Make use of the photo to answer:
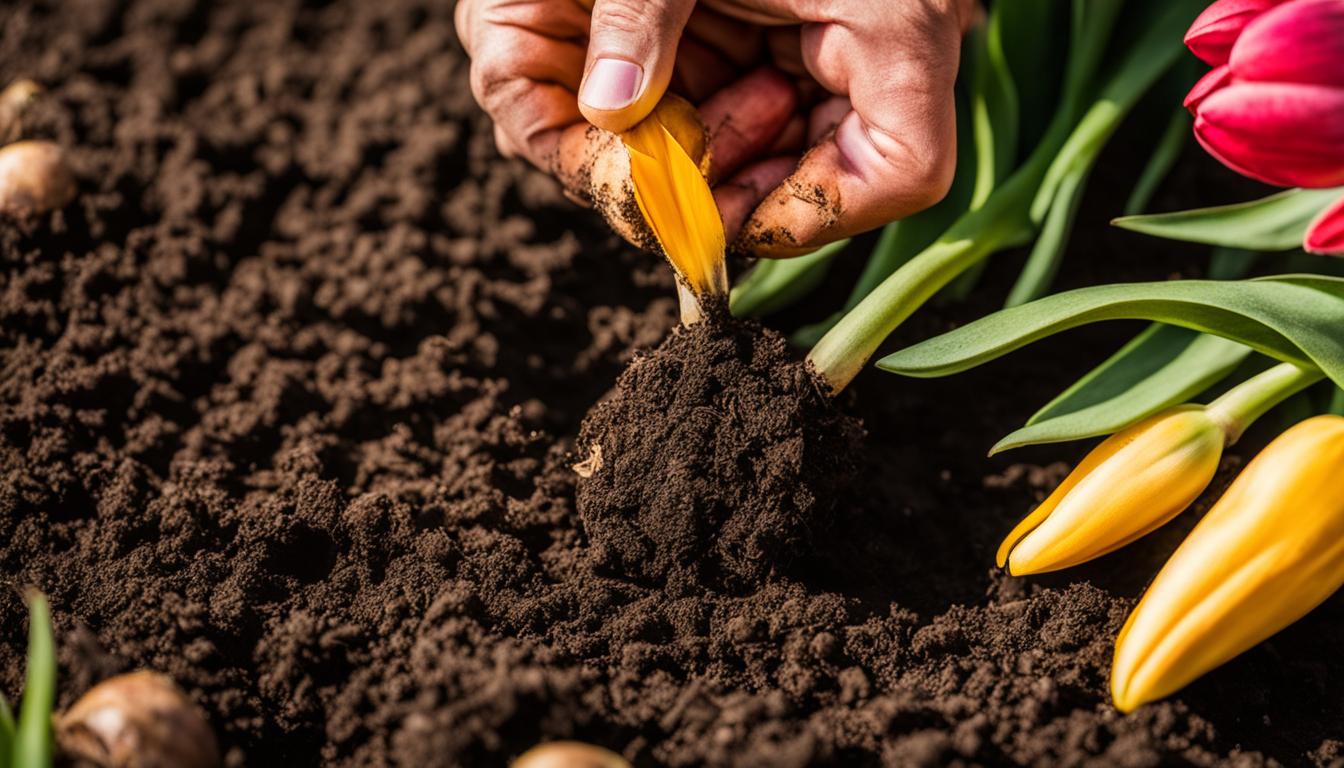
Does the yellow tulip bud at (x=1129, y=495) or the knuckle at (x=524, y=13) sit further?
the knuckle at (x=524, y=13)

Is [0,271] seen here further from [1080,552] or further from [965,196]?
[1080,552]

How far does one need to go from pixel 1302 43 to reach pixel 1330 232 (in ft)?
0.64

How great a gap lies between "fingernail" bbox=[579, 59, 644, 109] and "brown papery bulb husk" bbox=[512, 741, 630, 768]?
75cm

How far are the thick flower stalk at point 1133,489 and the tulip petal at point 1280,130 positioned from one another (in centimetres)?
31

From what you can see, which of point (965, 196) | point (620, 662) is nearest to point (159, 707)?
Answer: point (620, 662)

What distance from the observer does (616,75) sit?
1375mm

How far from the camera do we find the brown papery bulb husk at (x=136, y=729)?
109 centimetres

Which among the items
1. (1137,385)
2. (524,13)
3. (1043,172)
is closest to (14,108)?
(524,13)

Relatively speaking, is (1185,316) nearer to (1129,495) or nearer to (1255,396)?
(1255,396)

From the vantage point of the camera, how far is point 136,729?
1.10 m

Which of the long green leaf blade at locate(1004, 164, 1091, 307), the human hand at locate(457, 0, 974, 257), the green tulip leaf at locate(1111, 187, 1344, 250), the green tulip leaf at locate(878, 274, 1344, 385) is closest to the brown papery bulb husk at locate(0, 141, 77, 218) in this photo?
the human hand at locate(457, 0, 974, 257)

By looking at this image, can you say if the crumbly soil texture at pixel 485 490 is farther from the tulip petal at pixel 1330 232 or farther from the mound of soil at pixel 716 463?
the tulip petal at pixel 1330 232

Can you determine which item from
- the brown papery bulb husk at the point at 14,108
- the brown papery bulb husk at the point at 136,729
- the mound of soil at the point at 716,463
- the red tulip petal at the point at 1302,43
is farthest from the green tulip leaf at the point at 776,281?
the brown papery bulb husk at the point at 14,108

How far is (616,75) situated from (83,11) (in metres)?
1.62
